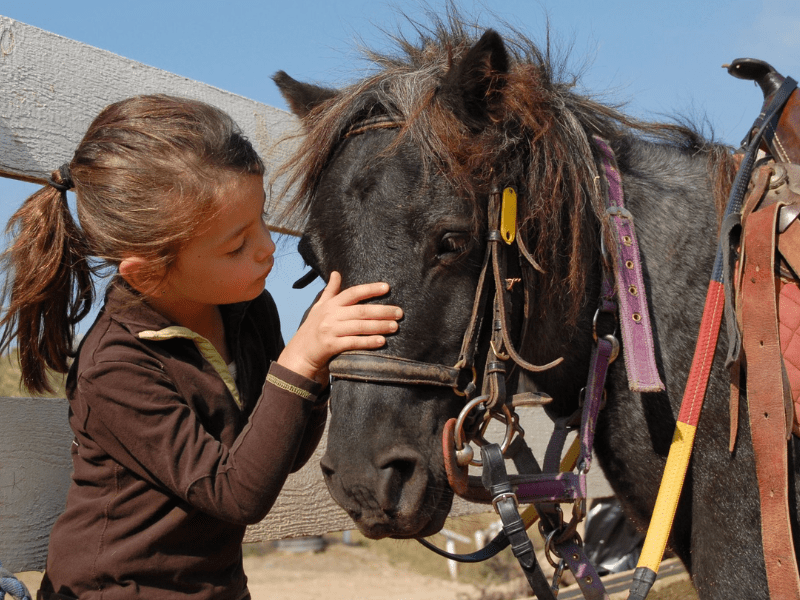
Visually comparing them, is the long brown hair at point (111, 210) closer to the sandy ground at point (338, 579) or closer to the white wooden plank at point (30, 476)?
the white wooden plank at point (30, 476)

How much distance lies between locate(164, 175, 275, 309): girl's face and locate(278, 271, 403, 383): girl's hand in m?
0.23

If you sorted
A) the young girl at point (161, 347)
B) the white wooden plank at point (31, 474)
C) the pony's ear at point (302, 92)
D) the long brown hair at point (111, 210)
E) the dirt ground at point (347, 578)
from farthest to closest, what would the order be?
1. the dirt ground at point (347, 578)
2. the pony's ear at point (302, 92)
3. the white wooden plank at point (31, 474)
4. the long brown hair at point (111, 210)
5. the young girl at point (161, 347)

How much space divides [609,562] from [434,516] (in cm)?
363

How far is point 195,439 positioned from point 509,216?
0.84 meters

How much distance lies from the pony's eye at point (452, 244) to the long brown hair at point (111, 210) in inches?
21.2

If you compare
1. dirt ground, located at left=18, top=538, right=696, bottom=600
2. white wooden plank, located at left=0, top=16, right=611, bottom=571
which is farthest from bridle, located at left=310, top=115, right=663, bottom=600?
dirt ground, located at left=18, top=538, right=696, bottom=600

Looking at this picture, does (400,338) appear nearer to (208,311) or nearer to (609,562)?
(208,311)

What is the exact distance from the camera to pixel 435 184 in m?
1.57

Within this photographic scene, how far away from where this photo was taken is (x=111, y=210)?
65.4 inches

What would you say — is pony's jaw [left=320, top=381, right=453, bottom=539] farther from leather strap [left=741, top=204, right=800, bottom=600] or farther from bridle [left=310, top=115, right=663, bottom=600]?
leather strap [left=741, top=204, right=800, bottom=600]

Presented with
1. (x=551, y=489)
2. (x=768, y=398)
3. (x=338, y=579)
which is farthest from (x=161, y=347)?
(x=338, y=579)

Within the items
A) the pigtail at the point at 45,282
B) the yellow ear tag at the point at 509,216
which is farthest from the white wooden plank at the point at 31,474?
the yellow ear tag at the point at 509,216

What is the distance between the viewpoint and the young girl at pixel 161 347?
1.52m

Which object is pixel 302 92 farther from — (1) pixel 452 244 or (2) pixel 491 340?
(2) pixel 491 340
